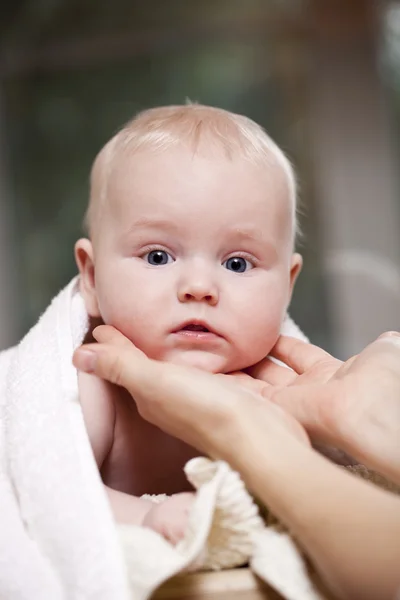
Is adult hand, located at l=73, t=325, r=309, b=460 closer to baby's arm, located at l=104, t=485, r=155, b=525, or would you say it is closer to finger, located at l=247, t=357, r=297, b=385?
baby's arm, located at l=104, t=485, r=155, b=525

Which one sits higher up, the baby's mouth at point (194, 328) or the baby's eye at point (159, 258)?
the baby's eye at point (159, 258)

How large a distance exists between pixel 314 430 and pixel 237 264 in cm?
24

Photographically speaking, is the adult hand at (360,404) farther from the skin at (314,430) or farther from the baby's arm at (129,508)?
the baby's arm at (129,508)

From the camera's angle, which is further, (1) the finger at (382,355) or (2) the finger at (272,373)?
(2) the finger at (272,373)

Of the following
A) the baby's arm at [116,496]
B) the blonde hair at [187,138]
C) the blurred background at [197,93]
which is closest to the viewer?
the baby's arm at [116,496]

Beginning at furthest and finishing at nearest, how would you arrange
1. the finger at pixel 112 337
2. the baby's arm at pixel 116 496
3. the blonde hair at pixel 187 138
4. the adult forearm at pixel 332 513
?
the blonde hair at pixel 187 138, the finger at pixel 112 337, the baby's arm at pixel 116 496, the adult forearm at pixel 332 513

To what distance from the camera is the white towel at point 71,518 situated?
535mm

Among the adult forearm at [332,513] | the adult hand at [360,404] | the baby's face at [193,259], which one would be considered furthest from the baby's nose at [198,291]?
the adult forearm at [332,513]

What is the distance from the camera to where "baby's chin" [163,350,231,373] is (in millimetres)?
728

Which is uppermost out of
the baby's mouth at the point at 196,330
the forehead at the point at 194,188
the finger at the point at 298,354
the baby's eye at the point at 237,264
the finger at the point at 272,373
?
the forehead at the point at 194,188

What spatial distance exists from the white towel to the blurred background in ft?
5.92

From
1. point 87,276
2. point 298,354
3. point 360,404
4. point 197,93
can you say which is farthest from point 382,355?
point 197,93

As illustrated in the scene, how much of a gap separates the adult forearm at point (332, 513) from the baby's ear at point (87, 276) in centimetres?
36

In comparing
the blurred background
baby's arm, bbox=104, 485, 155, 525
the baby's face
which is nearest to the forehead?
the baby's face
